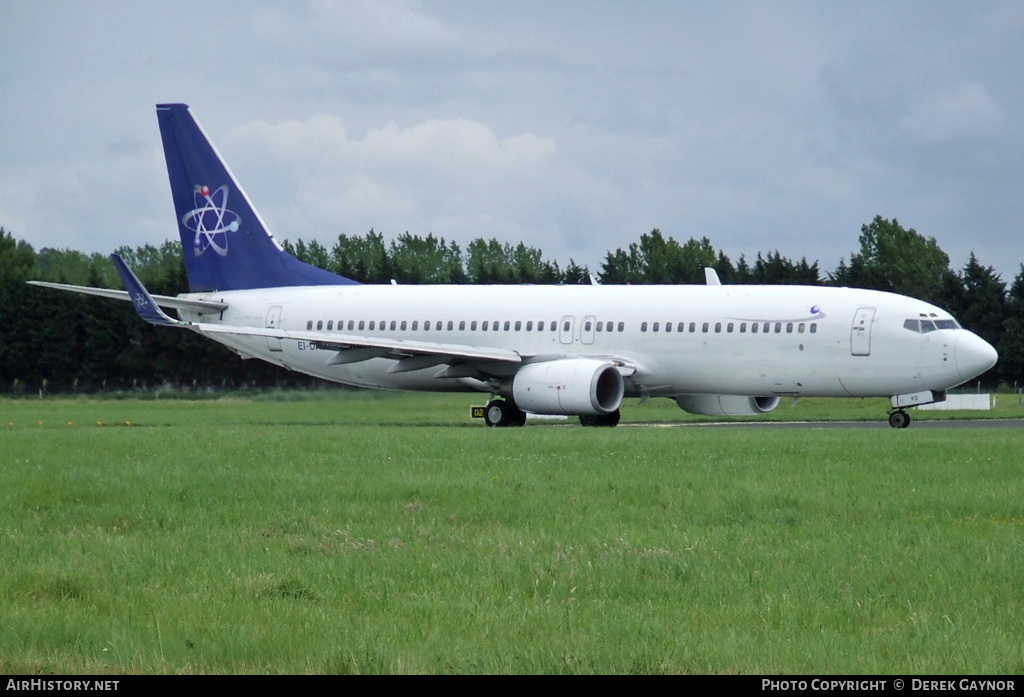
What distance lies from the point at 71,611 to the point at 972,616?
227 inches

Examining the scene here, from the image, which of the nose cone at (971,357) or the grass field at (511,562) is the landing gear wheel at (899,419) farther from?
the grass field at (511,562)

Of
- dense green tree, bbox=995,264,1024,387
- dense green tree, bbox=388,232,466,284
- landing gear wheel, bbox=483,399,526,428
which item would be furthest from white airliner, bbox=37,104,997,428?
dense green tree, bbox=388,232,466,284

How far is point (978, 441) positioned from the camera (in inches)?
950

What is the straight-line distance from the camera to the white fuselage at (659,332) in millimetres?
31875

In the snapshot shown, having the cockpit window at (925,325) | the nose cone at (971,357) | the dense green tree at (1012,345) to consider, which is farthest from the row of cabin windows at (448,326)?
the dense green tree at (1012,345)

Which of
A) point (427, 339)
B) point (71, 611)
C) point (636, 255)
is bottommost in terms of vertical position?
point (71, 611)

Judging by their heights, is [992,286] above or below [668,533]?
above

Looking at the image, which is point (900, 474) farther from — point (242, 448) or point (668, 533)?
point (242, 448)

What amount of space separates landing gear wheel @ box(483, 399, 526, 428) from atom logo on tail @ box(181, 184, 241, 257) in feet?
36.1

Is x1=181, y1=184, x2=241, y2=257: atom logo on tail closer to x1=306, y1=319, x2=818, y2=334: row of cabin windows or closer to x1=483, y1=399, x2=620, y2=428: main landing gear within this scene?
x1=306, y1=319, x2=818, y2=334: row of cabin windows
